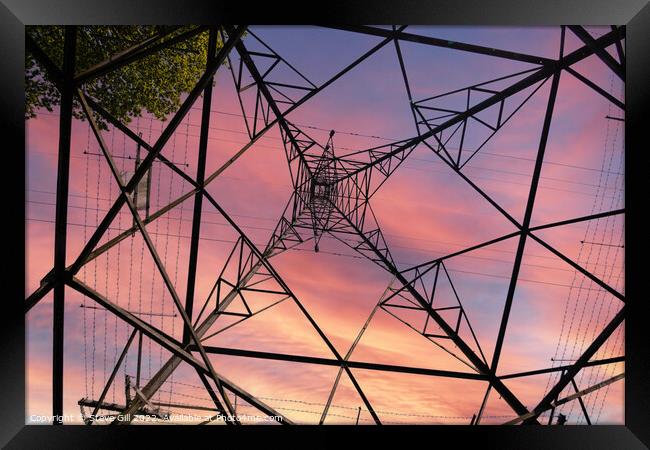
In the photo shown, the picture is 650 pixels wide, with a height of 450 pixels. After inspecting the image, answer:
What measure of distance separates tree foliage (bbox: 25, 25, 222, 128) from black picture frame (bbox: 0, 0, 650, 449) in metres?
4.99

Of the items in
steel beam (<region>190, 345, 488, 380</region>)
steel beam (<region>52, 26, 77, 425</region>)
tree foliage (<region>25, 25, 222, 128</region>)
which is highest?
tree foliage (<region>25, 25, 222, 128</region>)

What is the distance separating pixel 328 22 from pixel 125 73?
26.0 feet

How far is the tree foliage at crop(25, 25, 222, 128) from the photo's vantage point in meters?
8.16

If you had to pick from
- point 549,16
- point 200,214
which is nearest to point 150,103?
point 200,214

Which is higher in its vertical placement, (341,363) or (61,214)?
(61,214)

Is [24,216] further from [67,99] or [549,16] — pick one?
[549,16]

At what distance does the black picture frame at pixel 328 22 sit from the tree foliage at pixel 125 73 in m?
4.99

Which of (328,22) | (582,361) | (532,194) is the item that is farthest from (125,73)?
(582,361)

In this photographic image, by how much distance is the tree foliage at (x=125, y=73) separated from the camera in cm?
816

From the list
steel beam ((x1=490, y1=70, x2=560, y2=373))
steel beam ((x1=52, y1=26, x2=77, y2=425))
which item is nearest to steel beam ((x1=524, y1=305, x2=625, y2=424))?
steel beam ((x1=490, y1=70, x2=560, y2=373))

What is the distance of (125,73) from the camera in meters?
9.19

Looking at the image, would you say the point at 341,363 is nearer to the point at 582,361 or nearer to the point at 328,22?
the point at 582,361

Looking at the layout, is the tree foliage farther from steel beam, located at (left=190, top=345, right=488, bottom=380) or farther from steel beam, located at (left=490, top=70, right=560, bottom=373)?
steel beam, located at (left=490, top=70, right=560, bottom=373)

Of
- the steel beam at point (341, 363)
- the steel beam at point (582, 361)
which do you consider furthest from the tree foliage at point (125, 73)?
the steel beam at point (582, 361)
